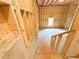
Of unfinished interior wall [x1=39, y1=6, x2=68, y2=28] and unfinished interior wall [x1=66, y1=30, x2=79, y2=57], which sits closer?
unfinished interior wall [x1=66, y1=30, x2=79, y2=57]

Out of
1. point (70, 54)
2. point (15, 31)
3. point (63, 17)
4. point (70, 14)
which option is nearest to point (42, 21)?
point (63, 17)

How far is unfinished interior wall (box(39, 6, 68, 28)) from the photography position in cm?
927

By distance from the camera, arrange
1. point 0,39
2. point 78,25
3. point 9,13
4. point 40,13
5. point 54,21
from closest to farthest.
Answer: point 0,39
point 9,13
point 78,25
point 40,13
point 54,21

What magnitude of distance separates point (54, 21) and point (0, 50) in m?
9.35

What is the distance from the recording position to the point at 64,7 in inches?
360

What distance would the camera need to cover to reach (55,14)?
380 inches

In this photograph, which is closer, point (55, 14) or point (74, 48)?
point (74, 48)

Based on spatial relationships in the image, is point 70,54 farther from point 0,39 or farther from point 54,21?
point 54,21

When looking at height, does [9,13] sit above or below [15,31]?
above

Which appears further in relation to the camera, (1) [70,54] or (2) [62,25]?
(2) [62,25]

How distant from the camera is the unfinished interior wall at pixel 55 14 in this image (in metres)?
9.27

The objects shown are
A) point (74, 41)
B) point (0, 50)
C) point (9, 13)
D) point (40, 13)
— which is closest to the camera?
point (0, 50)

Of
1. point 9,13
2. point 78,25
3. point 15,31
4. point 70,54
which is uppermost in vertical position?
point 9,13

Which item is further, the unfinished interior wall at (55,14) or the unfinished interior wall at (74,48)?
the unfinished interior wall at (55,14)
